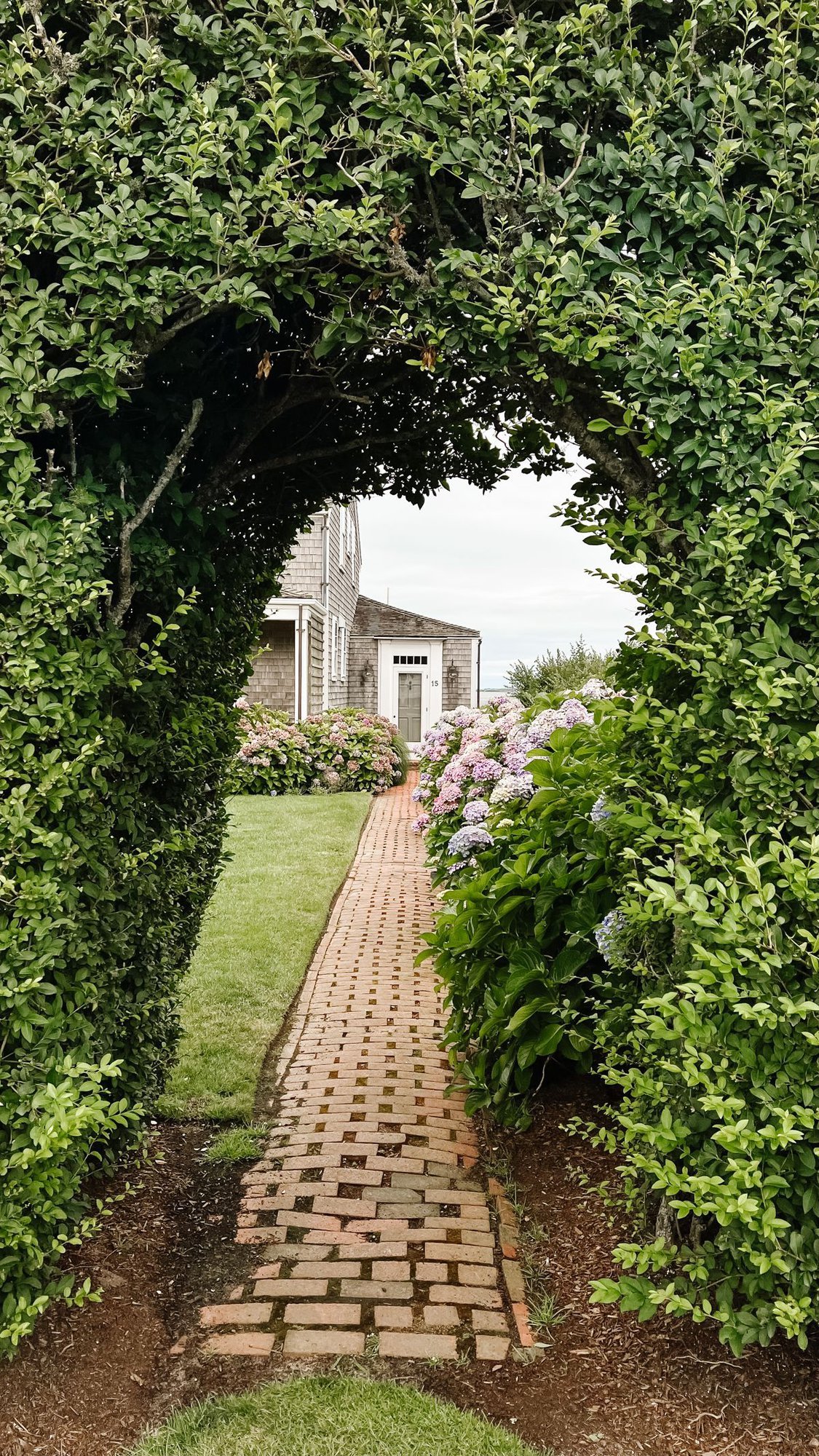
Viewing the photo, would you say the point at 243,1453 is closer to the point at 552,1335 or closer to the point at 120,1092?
the point at 552,1335

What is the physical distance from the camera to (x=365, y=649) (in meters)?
23.5

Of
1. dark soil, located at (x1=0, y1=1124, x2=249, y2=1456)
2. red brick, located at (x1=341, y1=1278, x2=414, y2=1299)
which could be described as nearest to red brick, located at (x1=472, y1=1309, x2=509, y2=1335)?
red brick, located at (x1=341, y1=1278, x2=414, y2=1299)

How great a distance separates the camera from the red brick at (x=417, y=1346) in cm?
284

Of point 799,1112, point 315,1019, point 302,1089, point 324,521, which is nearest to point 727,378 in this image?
point 799,1112

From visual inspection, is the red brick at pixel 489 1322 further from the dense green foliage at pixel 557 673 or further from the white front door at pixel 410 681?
the white front door at pixel 410 681

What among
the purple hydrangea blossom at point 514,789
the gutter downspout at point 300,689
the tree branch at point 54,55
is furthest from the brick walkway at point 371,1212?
the gutter downspout at point 300,689

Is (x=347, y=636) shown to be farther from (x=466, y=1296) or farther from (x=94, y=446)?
(x=466, y=1296)

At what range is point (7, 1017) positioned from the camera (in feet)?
8.39

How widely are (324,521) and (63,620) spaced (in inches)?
615

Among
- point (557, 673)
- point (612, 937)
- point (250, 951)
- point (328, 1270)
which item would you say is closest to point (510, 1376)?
point (328, 1270)

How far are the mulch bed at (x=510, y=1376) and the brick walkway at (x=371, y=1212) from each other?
0.35ft

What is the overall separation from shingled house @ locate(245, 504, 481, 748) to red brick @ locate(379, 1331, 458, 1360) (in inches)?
582

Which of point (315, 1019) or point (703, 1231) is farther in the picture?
point (315, 1019)

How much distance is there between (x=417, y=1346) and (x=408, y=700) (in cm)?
2053
